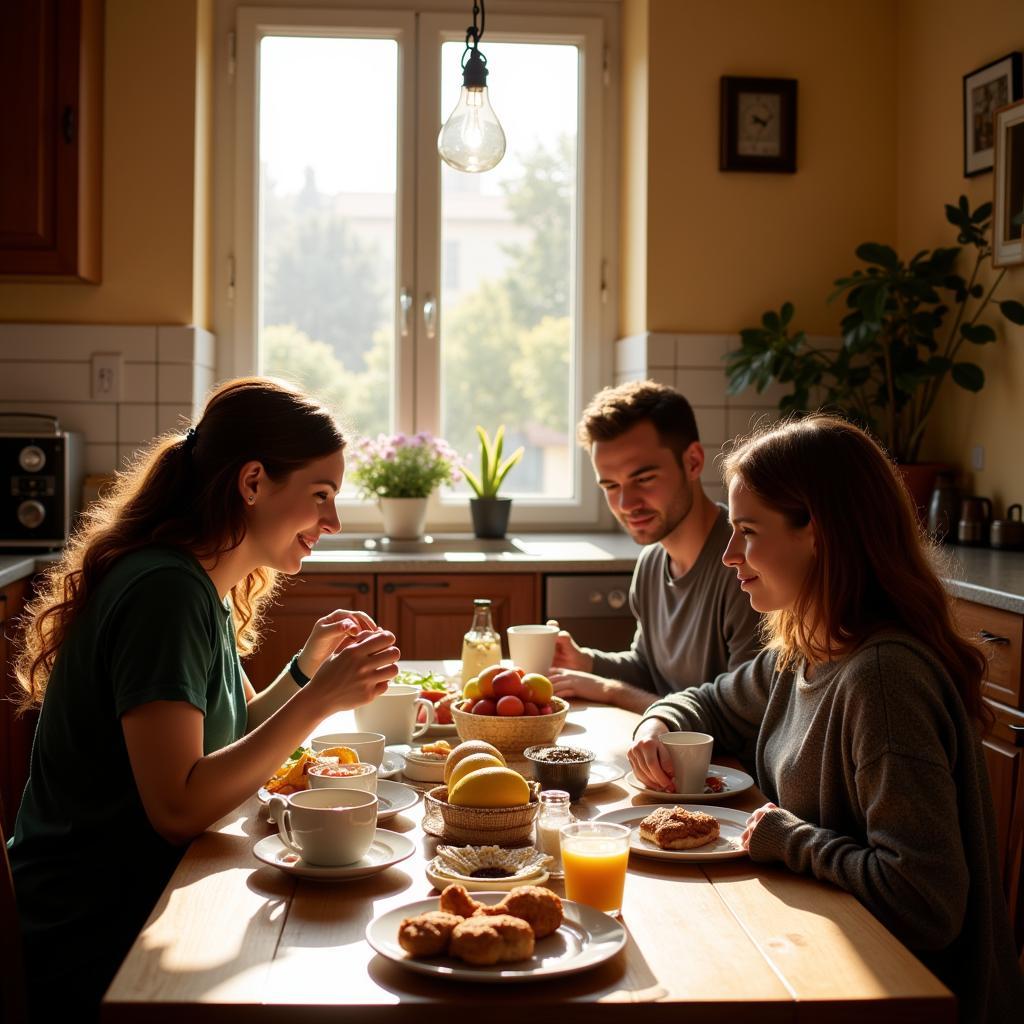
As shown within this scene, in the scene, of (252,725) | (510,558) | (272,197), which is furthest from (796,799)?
(272,197)

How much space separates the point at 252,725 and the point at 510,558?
1554 millimetres

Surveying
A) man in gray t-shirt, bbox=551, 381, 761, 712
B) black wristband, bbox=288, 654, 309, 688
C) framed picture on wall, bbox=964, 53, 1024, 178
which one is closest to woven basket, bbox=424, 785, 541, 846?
black wristband, bbox=288, 654, 309, 688

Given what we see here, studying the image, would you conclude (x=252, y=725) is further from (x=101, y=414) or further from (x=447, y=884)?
(x=101, y=414)

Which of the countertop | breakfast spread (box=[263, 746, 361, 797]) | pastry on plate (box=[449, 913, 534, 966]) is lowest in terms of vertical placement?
pastry on plate (box=[449, 913, 534, 966])

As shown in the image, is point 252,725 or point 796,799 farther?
point 252,725

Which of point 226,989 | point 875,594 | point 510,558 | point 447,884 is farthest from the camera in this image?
point 510,558

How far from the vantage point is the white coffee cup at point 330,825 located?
1274 millimetres

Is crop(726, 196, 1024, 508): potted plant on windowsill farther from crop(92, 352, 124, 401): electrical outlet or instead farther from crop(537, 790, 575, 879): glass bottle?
crop(537, 790, 575, 879): glass bottle

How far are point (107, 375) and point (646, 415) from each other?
6.71ft

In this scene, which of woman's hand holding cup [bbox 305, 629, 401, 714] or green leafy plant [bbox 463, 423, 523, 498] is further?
green leafy plant [bbox 463, 423, 523, 498]

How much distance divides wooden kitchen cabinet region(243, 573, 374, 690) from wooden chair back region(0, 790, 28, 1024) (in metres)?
2.03

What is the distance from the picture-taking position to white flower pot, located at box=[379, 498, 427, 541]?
3.77 metres

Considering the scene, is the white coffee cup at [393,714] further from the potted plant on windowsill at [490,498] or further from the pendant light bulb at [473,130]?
the potted plant on windowsill at [490,498]

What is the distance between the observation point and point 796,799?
1.50 m
